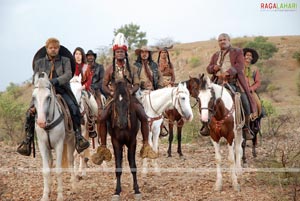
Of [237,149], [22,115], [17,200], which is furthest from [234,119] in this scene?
[22,115]

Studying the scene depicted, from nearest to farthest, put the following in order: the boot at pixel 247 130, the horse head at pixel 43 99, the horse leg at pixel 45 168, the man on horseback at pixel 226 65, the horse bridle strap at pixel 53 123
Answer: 1. the horse head at pixel 43 99
2. the horse bridle strap at pixel 53 123
3. the horse leg at pixel 45 168
4. the man on horseback at pixel 226 65
5. the boot at pixel 247 130

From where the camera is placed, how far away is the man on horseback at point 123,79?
25.2 feet

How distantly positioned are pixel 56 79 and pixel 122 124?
4.26ft

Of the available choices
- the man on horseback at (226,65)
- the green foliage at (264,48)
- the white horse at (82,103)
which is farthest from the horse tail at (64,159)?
the green foliage at (264,48)

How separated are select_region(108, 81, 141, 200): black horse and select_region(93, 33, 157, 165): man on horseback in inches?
4.8

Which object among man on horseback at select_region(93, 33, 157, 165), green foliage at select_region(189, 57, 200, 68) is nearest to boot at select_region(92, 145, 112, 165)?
man on horseback at select_region(93, 33, 157, 165)

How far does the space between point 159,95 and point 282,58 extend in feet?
112

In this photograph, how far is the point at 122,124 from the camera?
24.1 ft

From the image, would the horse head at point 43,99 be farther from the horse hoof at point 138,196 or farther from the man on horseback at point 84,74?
the man on horseback at point 84,74

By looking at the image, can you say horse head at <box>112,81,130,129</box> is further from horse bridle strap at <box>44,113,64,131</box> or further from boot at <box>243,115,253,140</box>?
boot at <box>243,115,253,140</box>

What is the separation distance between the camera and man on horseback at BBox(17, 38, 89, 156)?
7574 mm

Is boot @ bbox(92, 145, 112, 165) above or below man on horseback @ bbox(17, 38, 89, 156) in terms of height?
below

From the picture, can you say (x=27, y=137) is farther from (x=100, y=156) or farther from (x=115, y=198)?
(x=115, y=198)

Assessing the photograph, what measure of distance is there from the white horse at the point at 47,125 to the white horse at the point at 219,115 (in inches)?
93.9
